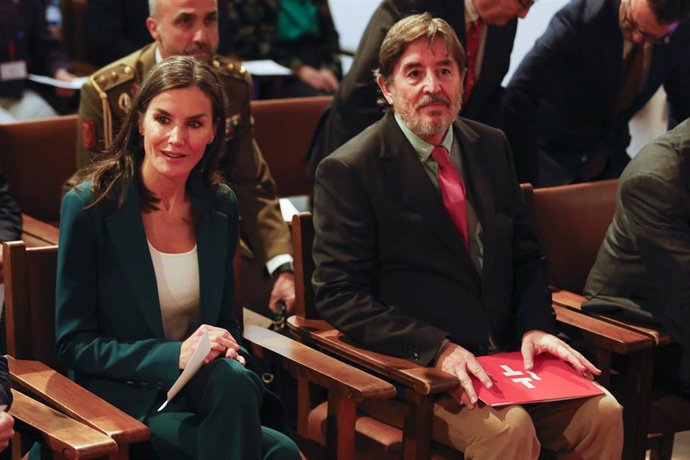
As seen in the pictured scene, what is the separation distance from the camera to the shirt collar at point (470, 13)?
3857 millimetres

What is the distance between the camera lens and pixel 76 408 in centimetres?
248

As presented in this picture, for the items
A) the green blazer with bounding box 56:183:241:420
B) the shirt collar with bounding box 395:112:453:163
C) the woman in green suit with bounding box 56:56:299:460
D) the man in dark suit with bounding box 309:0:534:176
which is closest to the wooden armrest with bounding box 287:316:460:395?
the woman in green suit with bounding box 56:56:299:460

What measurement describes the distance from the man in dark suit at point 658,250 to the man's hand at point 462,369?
1.88ft

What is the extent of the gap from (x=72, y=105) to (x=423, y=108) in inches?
118

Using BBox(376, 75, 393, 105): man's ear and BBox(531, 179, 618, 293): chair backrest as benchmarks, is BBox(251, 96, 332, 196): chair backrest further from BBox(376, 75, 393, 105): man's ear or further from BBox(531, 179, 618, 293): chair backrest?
BBox(376, 75, 393, 105): man's ear

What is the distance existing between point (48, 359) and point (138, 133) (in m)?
0.53

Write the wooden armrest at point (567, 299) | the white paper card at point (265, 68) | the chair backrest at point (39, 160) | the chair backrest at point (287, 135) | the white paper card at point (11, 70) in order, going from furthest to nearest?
the white paper card at point (265, 68), the white paper card at point (11, 70), the chair backrest at point (287, 135), the chair backrest at point (39, 160), the wooden armrest at point (567, 299)

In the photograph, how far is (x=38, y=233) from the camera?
3652mm

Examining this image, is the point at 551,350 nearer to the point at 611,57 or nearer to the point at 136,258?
the point at 136,258

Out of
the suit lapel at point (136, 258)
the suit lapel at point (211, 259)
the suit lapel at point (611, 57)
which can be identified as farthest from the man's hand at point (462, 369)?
the suit lapel at point (611, 57)

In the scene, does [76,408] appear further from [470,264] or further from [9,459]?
[470,264]

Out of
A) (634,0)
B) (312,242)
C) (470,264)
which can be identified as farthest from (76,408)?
(634,0)

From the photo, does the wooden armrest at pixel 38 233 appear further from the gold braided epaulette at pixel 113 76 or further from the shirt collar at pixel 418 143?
the shirt collar at pixel 418 143

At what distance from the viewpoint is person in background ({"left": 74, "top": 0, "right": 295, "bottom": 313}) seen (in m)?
3.72
